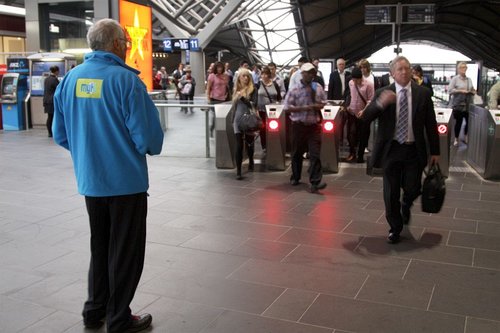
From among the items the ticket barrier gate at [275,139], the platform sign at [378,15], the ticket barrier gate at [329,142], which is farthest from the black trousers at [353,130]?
the platform sign at [378,15]

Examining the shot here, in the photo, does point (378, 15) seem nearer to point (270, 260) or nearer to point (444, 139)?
point (444, 139)

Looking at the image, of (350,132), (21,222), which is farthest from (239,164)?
(21,222)

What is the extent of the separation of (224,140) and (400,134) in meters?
4.70

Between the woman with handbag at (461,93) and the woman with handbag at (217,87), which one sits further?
the woman with handbag at (217,87)

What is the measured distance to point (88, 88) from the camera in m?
3.16

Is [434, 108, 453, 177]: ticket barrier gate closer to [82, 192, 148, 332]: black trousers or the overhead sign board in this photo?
[82, 192, 148, 332]: black trousers

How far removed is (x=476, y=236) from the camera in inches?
217

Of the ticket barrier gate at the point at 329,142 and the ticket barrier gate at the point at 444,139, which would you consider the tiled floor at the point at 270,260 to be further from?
the ticket barrier gate at the point at 329,142

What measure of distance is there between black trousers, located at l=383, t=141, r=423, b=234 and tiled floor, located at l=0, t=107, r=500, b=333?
0.29m

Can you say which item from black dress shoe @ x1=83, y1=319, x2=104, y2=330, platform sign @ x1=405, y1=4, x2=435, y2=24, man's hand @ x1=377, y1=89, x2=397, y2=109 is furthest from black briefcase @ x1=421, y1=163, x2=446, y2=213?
platform sign @ x1=405, y1=4, x2=435, y2=24

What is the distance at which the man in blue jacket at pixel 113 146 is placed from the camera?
10.3ft

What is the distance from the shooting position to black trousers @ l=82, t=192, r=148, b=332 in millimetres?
3271

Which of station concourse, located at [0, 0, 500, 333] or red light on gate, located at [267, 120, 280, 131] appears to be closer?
station concourse, located at [0, 0, 500, 333]

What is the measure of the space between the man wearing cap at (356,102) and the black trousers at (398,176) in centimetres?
425
